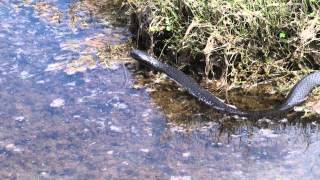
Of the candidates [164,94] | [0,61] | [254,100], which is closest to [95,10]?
[0,61]

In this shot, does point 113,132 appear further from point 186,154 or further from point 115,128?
point 186,154

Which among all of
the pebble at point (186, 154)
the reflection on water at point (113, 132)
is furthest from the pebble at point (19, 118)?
the pebble at point (186, 154)

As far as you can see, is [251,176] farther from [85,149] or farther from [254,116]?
[85,149]

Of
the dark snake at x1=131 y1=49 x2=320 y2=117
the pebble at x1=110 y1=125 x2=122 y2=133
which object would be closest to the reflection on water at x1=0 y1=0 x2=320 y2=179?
the pebble at x1=110 y1=125 x2=122 y2=133

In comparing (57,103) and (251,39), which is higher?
(251,39)

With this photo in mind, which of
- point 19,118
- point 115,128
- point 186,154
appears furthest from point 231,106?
point 19,118

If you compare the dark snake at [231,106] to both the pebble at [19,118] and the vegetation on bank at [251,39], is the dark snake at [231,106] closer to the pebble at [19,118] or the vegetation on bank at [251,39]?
the vegetation on bank at [251,39]
